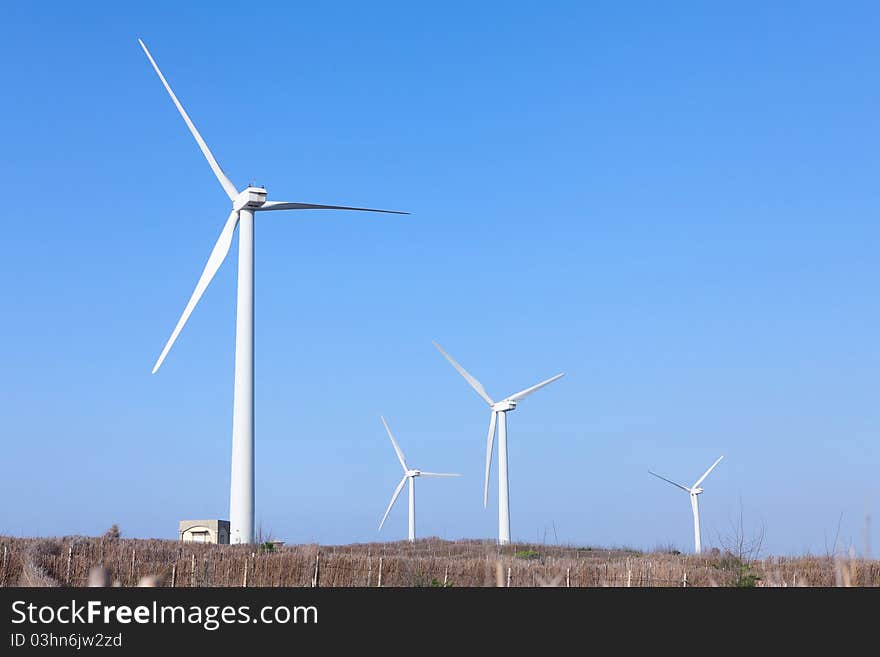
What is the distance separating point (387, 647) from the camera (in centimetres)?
414

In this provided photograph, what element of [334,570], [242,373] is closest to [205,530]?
[242,373]

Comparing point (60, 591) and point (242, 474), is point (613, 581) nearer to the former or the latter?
point (60, 591)

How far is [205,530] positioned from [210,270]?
59.5ft

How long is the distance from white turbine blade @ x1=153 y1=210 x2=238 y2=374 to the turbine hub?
48cm

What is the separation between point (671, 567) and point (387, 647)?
22.6 meters

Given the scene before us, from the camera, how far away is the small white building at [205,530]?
52.8 m

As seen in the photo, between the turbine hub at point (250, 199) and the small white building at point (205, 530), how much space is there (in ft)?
60.5

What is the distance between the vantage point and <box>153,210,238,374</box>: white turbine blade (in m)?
41.7

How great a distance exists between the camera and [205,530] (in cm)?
5419

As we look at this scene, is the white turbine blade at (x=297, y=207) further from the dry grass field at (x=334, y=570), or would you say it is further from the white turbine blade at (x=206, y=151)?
the dry grass field at (x=334, y=570)

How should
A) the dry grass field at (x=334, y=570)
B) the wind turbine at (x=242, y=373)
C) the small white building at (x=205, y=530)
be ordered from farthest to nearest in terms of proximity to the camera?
the small white building at (x=205, y=530) < the wind turbine at (x=242, y=373) < the dry grass field at (x=334, y=570)

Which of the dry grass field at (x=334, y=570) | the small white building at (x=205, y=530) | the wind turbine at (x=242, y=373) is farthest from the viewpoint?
the small white building at (x=205, y=530)

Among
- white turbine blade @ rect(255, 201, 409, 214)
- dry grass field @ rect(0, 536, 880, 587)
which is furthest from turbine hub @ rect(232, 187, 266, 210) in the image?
dry grass field @ rect(0, 536, 880, 587)

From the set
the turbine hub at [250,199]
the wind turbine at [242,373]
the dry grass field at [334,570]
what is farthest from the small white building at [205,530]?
the dry grass field at [334,570]
